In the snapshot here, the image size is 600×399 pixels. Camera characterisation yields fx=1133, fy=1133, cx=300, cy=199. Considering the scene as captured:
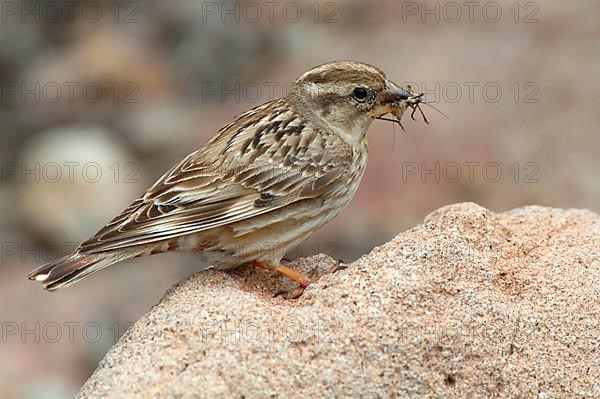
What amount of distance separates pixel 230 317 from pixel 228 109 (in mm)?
13364

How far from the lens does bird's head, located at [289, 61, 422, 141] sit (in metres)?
7.82

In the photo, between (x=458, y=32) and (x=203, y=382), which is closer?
(x=203, y=382)

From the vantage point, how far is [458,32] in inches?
755

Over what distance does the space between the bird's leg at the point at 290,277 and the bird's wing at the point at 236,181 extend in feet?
1.13

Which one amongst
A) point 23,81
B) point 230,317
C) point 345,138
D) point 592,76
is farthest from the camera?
point 23,81

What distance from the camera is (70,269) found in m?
7.07

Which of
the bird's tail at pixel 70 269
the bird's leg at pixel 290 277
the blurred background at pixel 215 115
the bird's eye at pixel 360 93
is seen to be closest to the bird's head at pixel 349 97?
the bird's eye at pixel 360 93

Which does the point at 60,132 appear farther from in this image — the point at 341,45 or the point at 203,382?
the point at 203,382

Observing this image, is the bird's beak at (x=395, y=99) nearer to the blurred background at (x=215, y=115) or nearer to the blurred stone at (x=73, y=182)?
the blurred background at (x=215, y=115)

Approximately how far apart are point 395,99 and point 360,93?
246mm

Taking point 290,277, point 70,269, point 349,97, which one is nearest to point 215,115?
point 349,97

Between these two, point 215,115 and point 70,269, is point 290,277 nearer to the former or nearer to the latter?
point 70,269

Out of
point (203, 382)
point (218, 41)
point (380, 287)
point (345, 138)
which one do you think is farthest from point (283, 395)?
point (218, 41)

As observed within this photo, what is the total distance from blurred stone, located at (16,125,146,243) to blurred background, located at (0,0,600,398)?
0.03m
